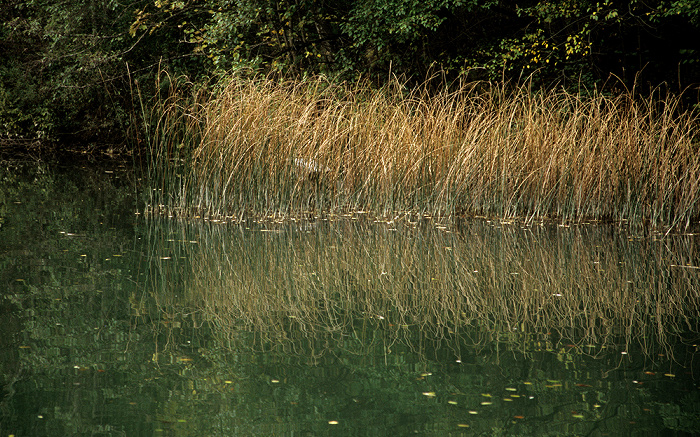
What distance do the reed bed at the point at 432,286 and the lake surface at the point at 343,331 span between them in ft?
0.07

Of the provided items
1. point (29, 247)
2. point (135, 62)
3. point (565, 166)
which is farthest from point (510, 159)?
point (135, 62)

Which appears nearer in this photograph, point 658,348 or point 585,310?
point 658,348

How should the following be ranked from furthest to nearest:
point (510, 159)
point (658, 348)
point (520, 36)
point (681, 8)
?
point (520, 36) < point (681, 8) < point (510, 159) < point (658, 348)

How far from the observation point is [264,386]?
3.35 metres

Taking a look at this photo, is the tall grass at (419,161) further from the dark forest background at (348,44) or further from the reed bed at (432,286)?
the dark forest background at (348,44)

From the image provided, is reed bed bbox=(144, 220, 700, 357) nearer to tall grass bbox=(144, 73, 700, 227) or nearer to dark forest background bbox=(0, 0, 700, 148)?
tall grass bbox=(144, 73, 700, 227)

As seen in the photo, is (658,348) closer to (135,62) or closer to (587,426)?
(587,426)

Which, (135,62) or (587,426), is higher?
(135,62)

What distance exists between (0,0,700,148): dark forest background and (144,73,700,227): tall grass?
3.16m

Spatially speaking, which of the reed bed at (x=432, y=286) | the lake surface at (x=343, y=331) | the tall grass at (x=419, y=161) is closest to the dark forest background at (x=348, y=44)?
the tall grass at (x=419, y=161)

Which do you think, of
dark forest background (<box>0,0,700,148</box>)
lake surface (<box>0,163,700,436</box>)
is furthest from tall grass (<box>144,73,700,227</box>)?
dark forest background (<box>0,0,700,148</box>)

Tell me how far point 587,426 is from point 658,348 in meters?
1.27

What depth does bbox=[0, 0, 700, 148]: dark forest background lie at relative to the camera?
12.0 m

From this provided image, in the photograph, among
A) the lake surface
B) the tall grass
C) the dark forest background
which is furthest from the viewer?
the dark forest background
